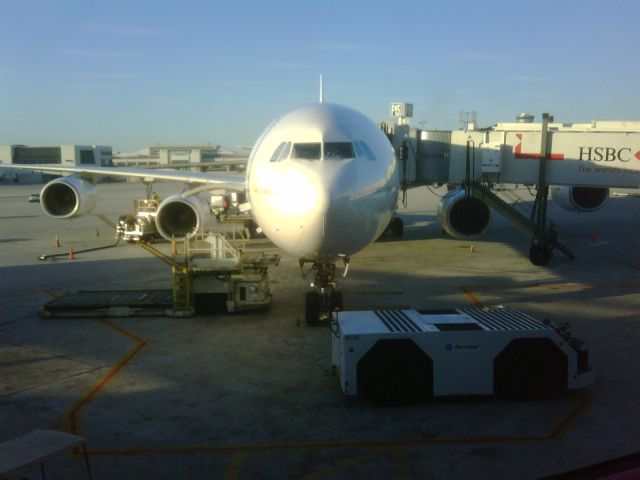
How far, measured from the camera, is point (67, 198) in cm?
2192

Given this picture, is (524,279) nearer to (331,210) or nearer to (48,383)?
(331,210)

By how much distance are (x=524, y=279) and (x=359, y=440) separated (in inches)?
420

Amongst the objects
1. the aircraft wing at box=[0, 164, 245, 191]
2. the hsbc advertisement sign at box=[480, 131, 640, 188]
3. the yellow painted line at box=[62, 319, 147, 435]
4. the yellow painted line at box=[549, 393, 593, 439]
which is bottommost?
the yellow painted line at box=[62, 319, 147, 435]

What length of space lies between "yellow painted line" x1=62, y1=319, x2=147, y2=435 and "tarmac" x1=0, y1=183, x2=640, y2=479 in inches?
1.3

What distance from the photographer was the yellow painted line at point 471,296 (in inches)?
545

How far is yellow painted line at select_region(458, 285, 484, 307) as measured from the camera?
45.4 feet

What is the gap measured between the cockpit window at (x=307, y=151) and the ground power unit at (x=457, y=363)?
11.1 ft

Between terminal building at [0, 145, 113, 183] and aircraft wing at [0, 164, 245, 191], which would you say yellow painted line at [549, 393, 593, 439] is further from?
terminal building at [0, 145, 113, 183]

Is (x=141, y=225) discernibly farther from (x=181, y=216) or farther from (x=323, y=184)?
(x=323, y=184)

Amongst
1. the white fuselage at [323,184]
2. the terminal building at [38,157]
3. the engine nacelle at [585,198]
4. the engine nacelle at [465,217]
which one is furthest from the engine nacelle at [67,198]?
the terminal building at [38,157]

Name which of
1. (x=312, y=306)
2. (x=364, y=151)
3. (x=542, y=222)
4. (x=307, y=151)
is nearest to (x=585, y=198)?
(x=542, y=222)

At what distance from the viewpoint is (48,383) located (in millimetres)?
9266

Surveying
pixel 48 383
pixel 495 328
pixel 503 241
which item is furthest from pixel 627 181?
pixel 48 383

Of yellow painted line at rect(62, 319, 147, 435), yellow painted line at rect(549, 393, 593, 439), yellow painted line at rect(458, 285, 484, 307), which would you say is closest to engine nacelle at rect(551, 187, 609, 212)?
yellow painted line at rect(458, 285, 484, 307)
